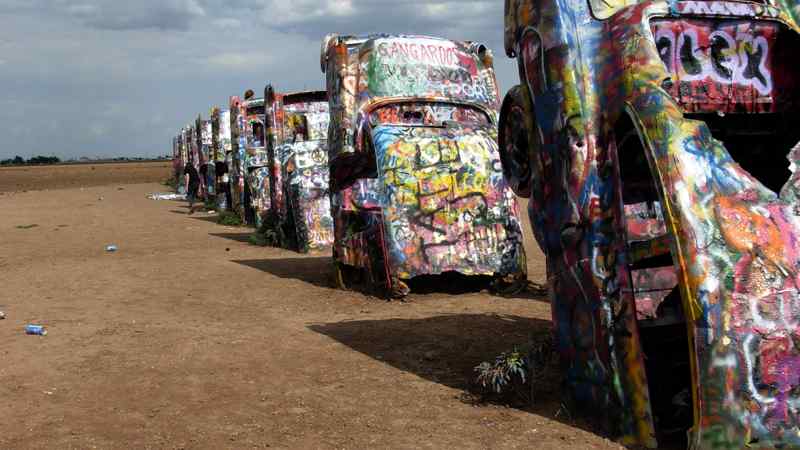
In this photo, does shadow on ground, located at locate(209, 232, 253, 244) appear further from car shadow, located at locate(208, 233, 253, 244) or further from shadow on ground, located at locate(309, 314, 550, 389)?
shadow on ground, located at locate(309, 314, 550, 389)

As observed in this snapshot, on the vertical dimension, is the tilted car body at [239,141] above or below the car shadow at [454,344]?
above

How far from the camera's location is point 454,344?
23.5ft

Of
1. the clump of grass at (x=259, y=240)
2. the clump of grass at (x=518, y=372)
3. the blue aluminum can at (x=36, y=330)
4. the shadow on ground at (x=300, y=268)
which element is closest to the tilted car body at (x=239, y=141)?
the clump of grass at (x=259, y=240)

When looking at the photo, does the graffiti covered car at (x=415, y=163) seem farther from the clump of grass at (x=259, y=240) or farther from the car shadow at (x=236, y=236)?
the car shadow at (x=236, y=236)

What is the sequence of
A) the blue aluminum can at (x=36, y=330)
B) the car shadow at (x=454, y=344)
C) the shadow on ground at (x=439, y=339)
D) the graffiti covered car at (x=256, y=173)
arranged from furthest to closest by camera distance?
the graffiti covered car at (x=256, y=173)
the blue aluminum can at (x=36, y=330)
the shadow on ground at (x=439, y=339)
the car shadow at (x=454, y=344)

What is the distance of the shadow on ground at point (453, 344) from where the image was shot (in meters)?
5.67

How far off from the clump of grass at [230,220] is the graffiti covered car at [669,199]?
598 inches

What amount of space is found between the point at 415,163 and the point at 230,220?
39.3ft

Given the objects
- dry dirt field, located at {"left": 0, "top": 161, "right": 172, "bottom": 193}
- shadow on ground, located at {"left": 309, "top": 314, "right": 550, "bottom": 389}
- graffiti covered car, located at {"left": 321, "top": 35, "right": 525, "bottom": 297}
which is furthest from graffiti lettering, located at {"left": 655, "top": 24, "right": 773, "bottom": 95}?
dry dirt field, located at {"left": 0, "top": 161, "right": 172, "bottom": 193}

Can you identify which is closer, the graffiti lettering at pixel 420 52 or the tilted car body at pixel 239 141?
the graffiti lettering at pixel 420 52

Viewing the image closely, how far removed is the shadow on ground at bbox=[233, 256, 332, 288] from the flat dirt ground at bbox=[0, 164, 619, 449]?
0.18 ft

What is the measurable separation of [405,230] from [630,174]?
3.92 m

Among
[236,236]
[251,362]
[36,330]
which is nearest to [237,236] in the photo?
[236,236]

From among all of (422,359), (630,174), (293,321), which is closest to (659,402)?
(630,174)
